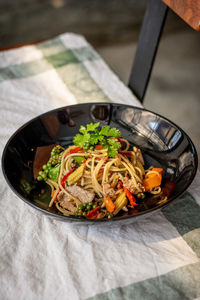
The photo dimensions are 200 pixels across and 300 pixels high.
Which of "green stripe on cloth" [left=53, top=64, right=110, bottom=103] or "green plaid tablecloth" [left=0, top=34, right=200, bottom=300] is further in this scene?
"green stripe on cloth" [left=53, top=64, right=110, bottom=103]

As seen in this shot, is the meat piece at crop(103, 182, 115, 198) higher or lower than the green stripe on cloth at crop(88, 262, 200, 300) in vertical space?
higher

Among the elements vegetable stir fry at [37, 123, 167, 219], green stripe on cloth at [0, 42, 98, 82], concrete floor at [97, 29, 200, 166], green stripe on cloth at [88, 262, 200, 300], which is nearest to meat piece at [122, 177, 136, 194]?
vegetable stir fry at [37, 123, 167, 219]

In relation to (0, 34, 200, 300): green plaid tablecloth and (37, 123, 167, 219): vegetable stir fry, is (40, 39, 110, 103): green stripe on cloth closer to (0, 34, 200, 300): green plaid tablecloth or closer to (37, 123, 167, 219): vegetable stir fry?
(37, 123, 167, 219): vegetable stir fry

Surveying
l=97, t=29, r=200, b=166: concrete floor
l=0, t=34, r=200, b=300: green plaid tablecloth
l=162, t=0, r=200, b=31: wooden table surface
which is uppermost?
l=162, t=0, r=200, b=31: wooden table surface

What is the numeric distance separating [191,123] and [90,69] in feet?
5.11

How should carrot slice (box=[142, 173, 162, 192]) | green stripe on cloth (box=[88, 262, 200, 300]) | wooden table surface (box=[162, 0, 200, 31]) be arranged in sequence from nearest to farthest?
green stripe on cloth (box=[88, 262, 200, 300]) < carrot slice (box=[142, 173, 162, 192]) < wooden table surface (box=[162, 0, 200, 31])

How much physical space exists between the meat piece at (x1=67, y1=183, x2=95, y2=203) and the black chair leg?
80cm

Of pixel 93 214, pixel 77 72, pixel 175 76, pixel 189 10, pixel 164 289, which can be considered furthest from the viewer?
pixel 175 76

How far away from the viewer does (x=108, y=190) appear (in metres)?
1.09

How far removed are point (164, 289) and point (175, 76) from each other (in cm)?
306

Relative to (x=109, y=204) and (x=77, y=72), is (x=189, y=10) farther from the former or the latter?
(x=109, y=204)

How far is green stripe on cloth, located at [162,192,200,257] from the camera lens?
42.2 inches

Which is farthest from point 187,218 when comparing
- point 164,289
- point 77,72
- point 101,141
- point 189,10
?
point 77,72

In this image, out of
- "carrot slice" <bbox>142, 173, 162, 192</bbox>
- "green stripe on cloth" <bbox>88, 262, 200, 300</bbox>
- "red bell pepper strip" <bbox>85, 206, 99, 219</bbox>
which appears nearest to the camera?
"green stripe on cloth" <bbox>88, 262, 200, 300</bbox>
